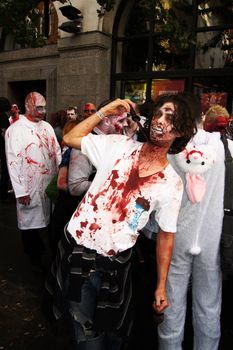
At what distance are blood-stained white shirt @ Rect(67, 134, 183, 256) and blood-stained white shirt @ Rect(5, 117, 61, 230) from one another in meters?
1.99

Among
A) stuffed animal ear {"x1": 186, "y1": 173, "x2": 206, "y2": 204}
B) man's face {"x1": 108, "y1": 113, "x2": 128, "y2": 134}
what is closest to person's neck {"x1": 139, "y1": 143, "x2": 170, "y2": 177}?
stuffed animal ear {"x1": 186, "y1": 173, "x2": 206, "y2": 204}

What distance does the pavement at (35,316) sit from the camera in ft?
8.91

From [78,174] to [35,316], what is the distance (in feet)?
4.12

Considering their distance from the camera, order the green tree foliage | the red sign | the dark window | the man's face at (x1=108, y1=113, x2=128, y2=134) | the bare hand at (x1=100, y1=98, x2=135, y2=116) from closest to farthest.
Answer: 1. the bare hand at (x1=100, y1=98, x2=135, y2=116)
2. the man's face at (x1=108, y1=113, x2=128, y2=134)
3. the green tree foliage
4. the dark window
5. the red sign

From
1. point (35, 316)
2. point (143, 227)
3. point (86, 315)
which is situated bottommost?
point (35, 316)

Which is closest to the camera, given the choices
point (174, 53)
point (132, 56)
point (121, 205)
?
point (121, 205)

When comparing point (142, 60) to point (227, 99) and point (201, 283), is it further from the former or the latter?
point (201, 283)

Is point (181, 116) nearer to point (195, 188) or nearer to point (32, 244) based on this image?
point (195, 188)

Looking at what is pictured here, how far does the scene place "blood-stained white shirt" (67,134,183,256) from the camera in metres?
1.72

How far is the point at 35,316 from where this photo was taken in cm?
304

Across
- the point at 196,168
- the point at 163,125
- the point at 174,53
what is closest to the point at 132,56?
the point at 174,53

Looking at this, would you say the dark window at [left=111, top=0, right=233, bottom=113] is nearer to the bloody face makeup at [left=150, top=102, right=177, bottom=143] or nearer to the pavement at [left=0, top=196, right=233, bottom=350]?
the pavement at [left=0, top=196, right=233, bottom=350]

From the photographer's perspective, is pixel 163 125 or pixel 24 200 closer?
pixel 163 125

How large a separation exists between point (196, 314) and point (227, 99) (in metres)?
6.07
